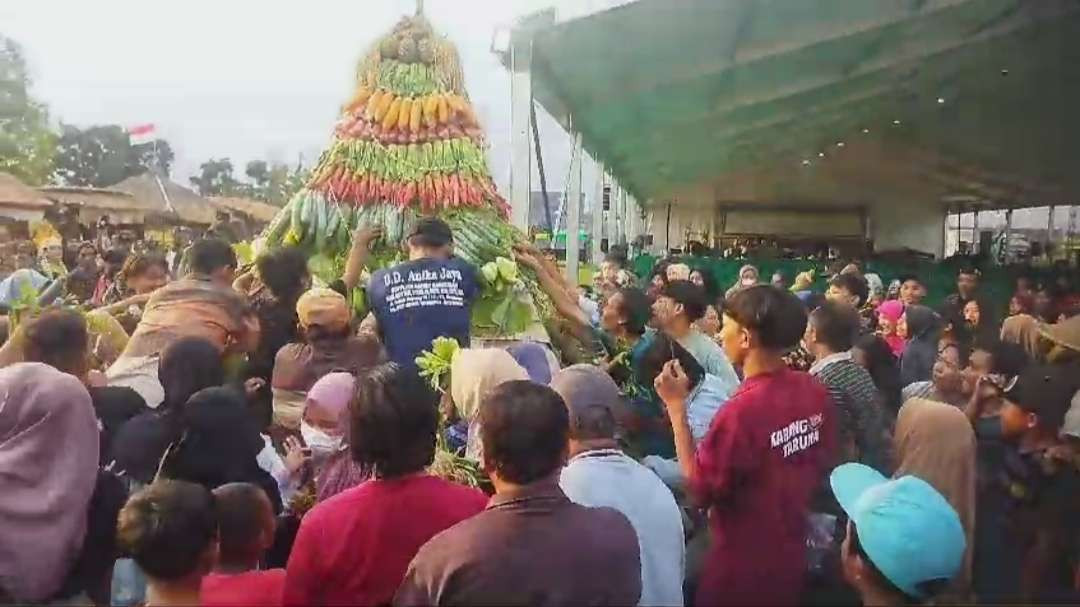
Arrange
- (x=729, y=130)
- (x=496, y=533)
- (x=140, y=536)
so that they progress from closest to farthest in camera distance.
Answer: (x=496, y=533) < (x=140, y=536) < (x=729, y=130)

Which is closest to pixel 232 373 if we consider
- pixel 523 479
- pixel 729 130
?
pixel 523 479

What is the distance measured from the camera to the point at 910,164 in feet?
93.1

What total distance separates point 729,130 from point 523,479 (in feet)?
58.2

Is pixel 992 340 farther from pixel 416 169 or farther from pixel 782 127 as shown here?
pixel 782 127

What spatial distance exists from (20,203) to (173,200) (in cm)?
984

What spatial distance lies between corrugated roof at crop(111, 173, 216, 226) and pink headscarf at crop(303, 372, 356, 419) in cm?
2570

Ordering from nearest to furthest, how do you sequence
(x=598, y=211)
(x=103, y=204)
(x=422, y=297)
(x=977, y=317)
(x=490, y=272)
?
(x=422, y=297), (x=490, y=272), (x=977, y=317), (x=598, y=211), (x=103, y=204)

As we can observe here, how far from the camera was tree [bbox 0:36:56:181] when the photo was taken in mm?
33750

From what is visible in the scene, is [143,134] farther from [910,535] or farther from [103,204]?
[910,535]

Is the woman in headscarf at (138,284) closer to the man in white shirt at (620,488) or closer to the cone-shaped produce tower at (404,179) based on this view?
the cone-shaped produce tower at (404,179)

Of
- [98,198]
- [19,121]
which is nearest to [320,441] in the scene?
[98,198]

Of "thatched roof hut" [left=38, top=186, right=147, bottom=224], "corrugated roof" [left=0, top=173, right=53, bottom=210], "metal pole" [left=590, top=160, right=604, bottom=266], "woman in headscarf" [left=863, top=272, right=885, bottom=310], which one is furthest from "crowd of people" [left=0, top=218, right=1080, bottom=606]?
"thatched roof hut" [left=38, top=186, right=147, bottom=224]

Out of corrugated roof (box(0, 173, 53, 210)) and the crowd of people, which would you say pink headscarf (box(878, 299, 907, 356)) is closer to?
the crowd of people

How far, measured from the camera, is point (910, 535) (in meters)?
2.39
